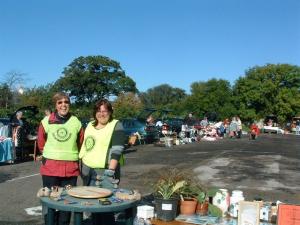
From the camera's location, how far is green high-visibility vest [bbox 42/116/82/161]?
17.7 feet

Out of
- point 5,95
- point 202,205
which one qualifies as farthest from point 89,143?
point 5,95

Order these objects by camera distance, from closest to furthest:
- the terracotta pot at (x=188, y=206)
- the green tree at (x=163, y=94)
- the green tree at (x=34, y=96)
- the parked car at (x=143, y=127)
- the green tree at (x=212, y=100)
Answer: the terracotta pot at (x=188, y=206)
the parked car at (x=143, y=127)
the green tree at (x=34, y=96)
the green tree at (x=212, y=100)
the green tree at (x=163, y=94)

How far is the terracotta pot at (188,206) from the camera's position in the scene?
6184 mm

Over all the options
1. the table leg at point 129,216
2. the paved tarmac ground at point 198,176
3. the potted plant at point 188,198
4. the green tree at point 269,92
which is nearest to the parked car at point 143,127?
the paved tarmac ground at point 198,176

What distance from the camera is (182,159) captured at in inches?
703

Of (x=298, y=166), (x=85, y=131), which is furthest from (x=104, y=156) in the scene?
(x=298, y=166)

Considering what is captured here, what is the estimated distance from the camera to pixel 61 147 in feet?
17.8

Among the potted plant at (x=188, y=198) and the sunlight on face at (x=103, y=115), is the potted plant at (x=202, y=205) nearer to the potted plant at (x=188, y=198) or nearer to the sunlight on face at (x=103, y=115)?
the potted plant at (x=188, y=198)

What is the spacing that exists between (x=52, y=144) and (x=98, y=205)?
49.4 inches

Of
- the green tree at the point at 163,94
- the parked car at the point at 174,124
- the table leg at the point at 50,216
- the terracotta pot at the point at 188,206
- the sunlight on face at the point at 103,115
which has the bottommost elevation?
the terracotta pot at the point at 188,206

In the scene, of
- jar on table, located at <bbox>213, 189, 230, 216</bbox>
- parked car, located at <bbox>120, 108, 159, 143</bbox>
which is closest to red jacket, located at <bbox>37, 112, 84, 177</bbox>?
jar on table, located at <bbox>213, 189, 230, 216</bbox>

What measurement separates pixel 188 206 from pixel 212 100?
74325mm

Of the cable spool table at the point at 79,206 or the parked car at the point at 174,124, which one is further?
the parked car at the point at 174,124

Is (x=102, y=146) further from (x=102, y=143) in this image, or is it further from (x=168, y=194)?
(x=168, y=194)
